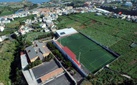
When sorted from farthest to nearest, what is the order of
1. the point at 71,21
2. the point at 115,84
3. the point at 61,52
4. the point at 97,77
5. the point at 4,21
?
the point at 4,21 < the point at 71,21 < the point at 61,52 < the point at 97,77 < the point at 115,84

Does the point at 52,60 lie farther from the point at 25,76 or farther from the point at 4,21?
A: the point at 4,21

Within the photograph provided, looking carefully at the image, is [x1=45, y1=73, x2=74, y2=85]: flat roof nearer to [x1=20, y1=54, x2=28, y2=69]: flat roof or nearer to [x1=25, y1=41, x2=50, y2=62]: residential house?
[x1=25, y1=41, x2=50, y2=62]: residential house

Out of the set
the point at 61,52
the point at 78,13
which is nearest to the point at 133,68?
the point at 61,52

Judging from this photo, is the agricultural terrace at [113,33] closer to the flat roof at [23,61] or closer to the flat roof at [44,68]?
the flat roof at [44,68]

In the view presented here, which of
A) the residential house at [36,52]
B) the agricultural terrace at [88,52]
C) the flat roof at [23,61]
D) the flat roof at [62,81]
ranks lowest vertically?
the flat roof at [62,81]

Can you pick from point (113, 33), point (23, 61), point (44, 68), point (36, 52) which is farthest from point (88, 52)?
point (23, 61)

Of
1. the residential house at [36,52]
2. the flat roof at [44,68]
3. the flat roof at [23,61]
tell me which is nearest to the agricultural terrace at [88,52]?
the flat roof at [44,68]

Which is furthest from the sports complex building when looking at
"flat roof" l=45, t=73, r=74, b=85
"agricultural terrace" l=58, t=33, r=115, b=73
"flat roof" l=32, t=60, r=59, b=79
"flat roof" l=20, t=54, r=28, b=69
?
"flat roof" l=20, t=54, r=28, b=69

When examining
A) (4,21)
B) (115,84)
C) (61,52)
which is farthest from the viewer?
(4,21)
